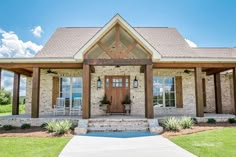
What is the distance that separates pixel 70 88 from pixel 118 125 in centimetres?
485

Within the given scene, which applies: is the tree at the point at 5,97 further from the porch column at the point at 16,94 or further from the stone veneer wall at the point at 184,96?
the stone veneer wall at the point at 184,96

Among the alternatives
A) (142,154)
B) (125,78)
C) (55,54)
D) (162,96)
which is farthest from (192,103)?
(55,54)

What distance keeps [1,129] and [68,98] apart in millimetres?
4093

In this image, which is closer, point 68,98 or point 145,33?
point 68,98

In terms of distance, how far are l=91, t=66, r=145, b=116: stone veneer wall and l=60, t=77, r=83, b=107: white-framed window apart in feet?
3.14

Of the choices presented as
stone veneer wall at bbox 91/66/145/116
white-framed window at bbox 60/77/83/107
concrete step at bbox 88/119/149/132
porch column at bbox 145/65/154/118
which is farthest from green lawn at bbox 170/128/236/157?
white-framed window at bbox 60/77/83/107

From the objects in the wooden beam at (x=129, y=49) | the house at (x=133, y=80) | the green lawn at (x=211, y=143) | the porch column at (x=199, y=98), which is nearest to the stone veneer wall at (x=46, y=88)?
the house at (x=133, y=80)

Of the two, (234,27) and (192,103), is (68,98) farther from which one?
(234,27)

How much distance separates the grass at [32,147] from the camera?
4.94 metres

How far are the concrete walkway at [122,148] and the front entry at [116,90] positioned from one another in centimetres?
477

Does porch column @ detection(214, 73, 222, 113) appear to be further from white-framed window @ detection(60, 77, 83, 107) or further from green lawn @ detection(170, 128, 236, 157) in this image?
white-framed window @ detection(60, 77, 83, 107)

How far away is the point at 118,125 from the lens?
8.62 metres

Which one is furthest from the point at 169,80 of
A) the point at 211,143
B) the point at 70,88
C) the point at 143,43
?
the point at 211,143

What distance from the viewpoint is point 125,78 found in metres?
12.0
